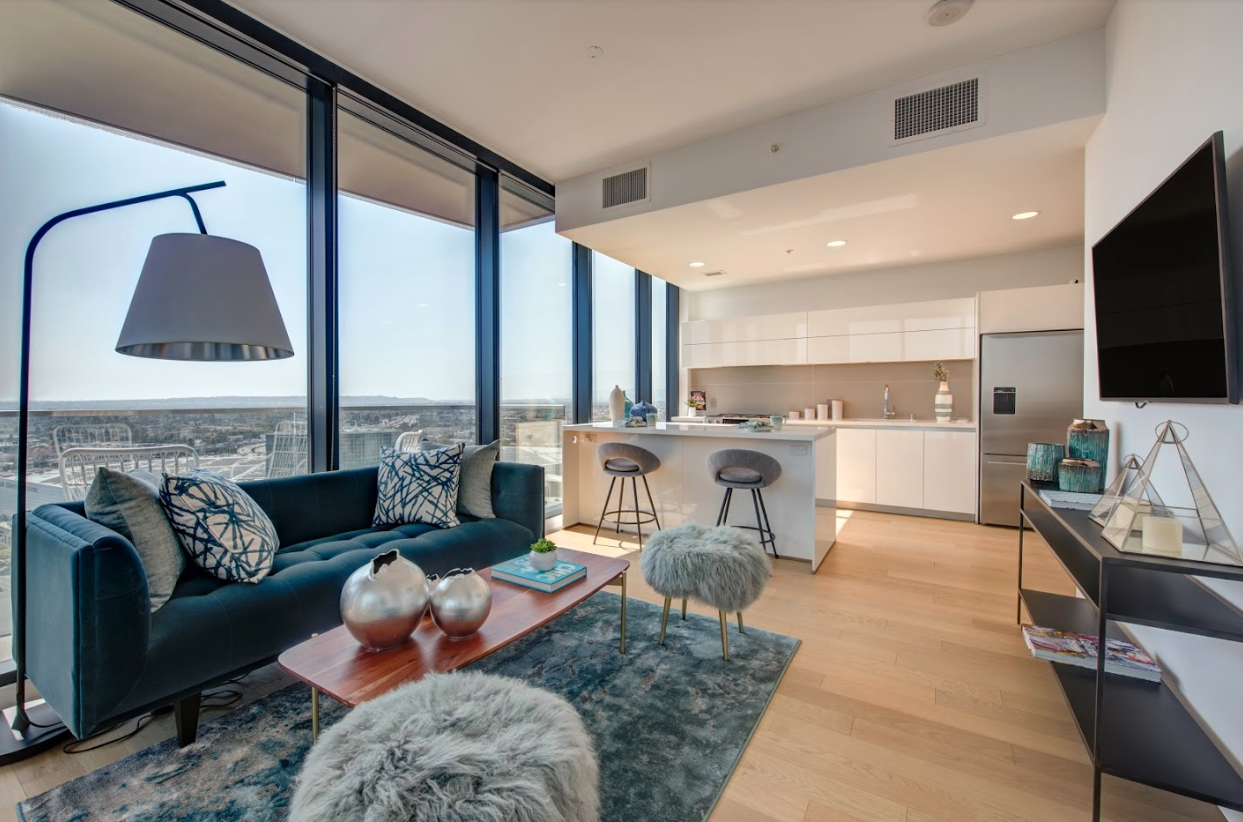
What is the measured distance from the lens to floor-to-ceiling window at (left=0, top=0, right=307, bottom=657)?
6.45 ft

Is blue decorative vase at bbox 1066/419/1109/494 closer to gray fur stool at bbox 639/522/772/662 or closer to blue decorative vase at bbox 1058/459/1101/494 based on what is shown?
blue decorative vase at bbox 1058/459/1101/494

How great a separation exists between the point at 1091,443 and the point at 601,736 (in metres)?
2.39

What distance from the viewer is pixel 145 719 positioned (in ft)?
5.97

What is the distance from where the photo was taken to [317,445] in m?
2.81

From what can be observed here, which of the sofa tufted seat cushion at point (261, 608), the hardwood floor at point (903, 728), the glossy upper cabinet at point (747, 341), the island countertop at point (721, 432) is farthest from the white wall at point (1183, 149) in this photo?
the glossy upper cabinet at point (747, 341)

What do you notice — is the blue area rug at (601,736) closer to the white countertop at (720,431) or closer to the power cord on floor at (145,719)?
the power cord on floor at (145,719)

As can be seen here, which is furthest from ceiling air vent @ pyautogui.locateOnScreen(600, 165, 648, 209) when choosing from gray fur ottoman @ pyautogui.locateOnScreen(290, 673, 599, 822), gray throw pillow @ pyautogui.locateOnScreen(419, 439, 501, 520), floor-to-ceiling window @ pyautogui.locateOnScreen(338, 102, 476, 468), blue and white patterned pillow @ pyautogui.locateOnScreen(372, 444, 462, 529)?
gray fur ottoman @ pyautogui.locateOnScreen(290, 673, 599, 822)

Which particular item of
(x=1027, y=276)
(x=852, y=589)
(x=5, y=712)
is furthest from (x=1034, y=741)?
(x=1027, y=276)

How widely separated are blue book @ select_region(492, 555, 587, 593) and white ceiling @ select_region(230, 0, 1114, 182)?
99.3 inches

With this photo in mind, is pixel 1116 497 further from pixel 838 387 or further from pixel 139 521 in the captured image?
pixel 838 387

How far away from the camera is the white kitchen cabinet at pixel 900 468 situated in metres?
4.84

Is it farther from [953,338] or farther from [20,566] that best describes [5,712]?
[953,338]

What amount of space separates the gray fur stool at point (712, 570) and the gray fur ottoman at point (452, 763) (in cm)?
106

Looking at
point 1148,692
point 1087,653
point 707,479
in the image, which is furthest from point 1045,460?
point 707,479
